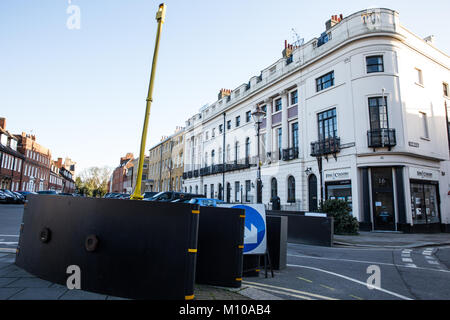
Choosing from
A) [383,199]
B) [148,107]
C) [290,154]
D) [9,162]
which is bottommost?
[383,199]

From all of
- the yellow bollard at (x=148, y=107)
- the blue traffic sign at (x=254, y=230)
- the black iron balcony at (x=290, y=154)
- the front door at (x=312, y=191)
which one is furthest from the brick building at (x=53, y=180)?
the blue traffic sign at (x=254, y=230)

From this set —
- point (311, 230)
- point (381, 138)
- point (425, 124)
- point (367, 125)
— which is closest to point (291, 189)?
point (367, 125)

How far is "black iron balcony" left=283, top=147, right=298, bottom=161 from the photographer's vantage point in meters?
25.0

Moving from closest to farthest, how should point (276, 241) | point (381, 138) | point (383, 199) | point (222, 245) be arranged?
point (222, 245)
point (276, 241)
point (381, 138)
point (383, 199)

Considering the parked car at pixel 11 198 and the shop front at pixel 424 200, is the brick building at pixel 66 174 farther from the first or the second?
the shop front at pixel 424 200

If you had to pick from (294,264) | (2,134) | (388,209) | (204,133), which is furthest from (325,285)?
(2,134)

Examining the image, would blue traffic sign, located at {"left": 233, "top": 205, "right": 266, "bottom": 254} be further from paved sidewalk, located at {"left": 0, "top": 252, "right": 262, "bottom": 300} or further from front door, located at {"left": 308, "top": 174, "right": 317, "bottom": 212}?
front door, located at {"left": 308, "top": 174, "right": 317, "bottom": 212}

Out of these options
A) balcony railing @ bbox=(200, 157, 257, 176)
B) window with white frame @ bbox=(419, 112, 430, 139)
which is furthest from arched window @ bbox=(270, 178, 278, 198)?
window with white frame @ bbox=(419, 112, 430, 139)

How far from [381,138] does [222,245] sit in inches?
704

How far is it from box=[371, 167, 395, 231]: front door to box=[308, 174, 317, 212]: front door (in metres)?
4.54

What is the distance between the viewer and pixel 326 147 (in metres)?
21.9

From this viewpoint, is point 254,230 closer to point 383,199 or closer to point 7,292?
point 7,292

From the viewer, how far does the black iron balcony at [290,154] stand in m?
25.0

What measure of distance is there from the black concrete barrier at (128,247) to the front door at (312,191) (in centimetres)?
2057
